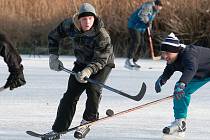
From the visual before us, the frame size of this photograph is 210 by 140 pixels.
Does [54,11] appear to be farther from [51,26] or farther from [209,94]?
[209,94]

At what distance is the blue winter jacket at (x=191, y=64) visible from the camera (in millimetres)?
4489

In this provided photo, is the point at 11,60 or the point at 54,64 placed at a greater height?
the point at 11,60

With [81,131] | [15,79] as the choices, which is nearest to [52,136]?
[81,131]

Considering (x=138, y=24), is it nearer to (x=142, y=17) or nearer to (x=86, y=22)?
(x=142, y=17)

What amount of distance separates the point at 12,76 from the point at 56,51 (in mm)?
796

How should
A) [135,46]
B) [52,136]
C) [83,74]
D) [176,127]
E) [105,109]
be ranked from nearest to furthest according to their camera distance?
1. [83,74]
2. [52,136]
3. [176,127]
4. [105,109]
5. [135,46]

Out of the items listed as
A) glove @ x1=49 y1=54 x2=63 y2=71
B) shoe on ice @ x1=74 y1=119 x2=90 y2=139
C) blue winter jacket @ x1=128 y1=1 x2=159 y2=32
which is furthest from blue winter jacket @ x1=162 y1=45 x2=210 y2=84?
blue winter jacket @ x1=128 y1=1 x2=159 y2=32

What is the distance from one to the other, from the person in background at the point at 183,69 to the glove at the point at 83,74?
2.14 ft

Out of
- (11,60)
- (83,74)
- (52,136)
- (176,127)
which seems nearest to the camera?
(11,60)

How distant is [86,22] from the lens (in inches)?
168

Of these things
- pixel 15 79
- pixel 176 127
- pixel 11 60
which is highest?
pixel 11 60

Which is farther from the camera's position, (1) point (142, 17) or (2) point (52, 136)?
(1) point (142, 17)

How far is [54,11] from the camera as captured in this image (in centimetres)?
1431

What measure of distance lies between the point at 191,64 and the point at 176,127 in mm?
562
